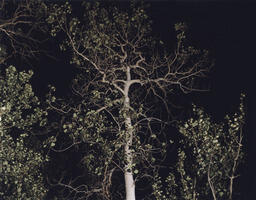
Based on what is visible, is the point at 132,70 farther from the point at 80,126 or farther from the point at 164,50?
the point at 80,126

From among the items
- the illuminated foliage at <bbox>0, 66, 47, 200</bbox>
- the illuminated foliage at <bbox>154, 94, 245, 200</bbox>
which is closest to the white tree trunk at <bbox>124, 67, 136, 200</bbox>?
the illuminated foliage at <bbox>154, 94, 245, 200</bbox>

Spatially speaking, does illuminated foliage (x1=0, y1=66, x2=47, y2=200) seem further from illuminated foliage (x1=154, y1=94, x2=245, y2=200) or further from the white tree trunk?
illuminated foliage (x1=154, y1=94, x2=245, y2=200)

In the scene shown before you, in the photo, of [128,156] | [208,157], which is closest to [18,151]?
[128,156]

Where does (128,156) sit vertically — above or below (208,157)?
above

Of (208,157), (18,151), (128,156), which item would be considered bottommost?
(208,157)

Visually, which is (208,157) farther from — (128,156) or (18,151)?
(18,151)

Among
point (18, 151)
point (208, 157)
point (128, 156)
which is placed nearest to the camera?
point (208, 157)

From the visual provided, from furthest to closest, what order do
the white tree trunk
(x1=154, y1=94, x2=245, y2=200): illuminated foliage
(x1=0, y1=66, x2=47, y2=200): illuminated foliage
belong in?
(x1=0, y1=66, x2=47, y2=200): illuminated foliage
the white tree trunk
(x1=154, y1=94, x2=245, y2=200): illuminated foliage

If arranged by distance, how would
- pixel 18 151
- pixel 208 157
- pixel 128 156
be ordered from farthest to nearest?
pixel 18 151 → pixel 128 156 → pixel 208 157

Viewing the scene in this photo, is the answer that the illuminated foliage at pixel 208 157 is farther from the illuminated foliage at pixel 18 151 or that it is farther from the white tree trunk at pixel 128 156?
the illuminated foliage at pixel 18 151

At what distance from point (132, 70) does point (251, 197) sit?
4.65m

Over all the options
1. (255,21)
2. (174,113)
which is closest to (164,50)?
(174,113)

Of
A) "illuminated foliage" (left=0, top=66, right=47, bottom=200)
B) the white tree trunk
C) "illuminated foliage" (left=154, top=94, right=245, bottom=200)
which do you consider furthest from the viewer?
"illuminated foliage" (left=0, top=66, right=47, bottom=200)

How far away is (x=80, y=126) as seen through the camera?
12.2 m
